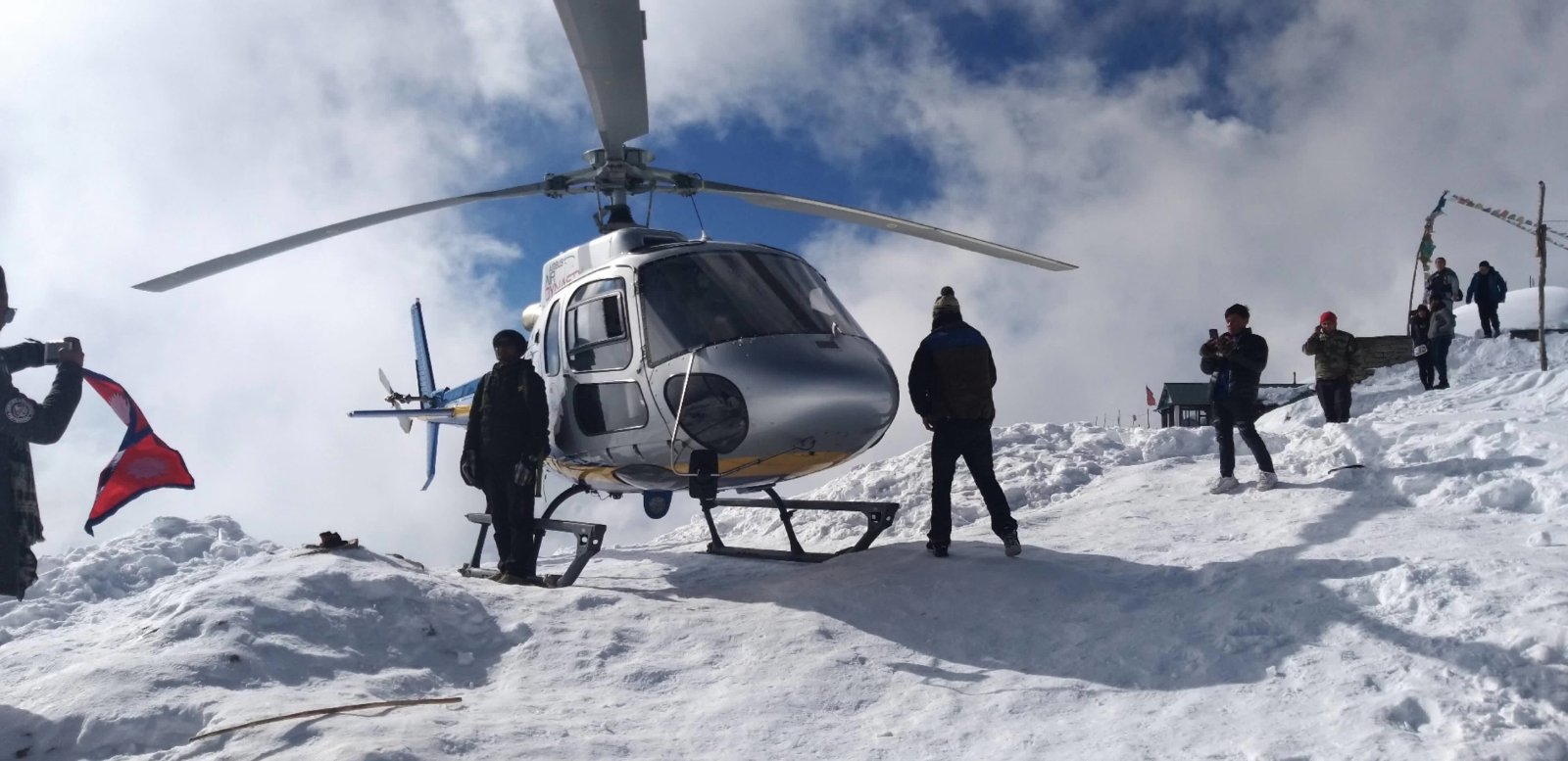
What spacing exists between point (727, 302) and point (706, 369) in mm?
565

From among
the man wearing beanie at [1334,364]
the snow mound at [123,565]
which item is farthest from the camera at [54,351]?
the man wearing beanie at [1334,364]

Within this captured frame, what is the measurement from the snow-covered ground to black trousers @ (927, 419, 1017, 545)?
29cm

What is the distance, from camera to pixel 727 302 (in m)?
7.04

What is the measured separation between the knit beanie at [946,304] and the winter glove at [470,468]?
3.69m

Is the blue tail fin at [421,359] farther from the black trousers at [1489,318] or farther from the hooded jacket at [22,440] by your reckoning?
the black trousers at [1489,318]

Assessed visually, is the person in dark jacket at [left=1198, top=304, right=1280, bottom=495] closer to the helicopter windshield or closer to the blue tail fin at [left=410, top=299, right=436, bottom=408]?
the helicopter windshield

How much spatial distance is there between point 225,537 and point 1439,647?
11676 millimetres

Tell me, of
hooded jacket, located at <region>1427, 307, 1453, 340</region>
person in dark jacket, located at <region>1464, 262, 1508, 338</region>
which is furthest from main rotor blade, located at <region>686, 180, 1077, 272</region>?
person in dark jacket, located at <region>1464, 262, 1508, 338</region>

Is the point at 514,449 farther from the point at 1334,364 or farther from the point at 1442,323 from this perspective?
the point at 1442,323

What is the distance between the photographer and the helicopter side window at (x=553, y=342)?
8094 millimetres

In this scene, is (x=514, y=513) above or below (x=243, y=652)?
above

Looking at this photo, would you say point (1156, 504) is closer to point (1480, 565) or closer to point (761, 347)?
point (1480, 565)

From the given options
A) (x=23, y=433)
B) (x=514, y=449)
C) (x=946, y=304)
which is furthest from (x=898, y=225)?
(x=23, y=433)

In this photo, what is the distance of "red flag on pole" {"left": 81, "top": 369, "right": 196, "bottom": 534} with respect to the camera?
16.6 feet
